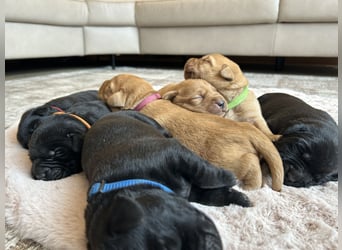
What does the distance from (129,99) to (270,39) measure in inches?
81.8

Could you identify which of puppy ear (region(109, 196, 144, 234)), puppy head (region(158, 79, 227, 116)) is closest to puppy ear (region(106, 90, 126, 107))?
puppy head (region(158, 79, 227, 116))

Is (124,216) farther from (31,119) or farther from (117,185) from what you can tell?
(31,119)

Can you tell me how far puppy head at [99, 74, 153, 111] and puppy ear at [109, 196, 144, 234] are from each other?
35.7 inches

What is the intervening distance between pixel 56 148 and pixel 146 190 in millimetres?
498

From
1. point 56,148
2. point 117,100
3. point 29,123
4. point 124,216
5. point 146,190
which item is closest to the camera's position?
point 124,216

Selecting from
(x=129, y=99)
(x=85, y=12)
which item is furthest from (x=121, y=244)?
(x=85, y=12)

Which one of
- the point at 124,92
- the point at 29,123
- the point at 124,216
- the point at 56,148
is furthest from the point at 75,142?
the point at 124,216

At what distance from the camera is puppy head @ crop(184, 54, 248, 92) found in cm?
151

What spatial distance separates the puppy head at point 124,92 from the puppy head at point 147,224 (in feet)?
2.48

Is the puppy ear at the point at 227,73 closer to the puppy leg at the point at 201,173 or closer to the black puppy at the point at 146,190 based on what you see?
the black puppy at the point at 146,190

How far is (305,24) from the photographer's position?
3.01 metres

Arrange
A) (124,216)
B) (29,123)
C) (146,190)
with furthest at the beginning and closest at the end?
(29,123), (146,190), (124,216)

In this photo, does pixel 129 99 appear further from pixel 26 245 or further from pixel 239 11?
pixel 239 11

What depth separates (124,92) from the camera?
4.88 feet
